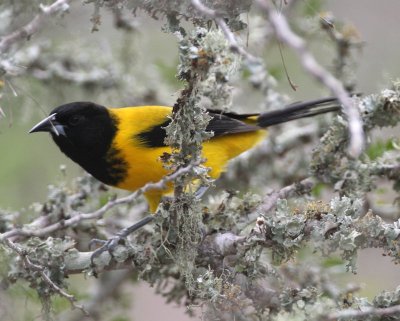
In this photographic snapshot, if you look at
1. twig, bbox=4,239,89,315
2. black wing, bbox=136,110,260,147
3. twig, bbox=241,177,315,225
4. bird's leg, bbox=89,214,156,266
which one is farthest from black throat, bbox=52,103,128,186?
twig, bbox=4,239,89,315

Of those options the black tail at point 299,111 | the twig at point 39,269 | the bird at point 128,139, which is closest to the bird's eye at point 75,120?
the bird at point 128,139

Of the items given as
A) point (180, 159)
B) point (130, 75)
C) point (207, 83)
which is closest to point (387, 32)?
point (130, 75)

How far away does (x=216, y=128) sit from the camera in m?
4.01

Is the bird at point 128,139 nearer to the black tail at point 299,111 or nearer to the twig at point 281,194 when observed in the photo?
the black tail at point 299,111

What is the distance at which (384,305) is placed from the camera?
2.54 metres

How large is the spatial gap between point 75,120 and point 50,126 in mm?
217

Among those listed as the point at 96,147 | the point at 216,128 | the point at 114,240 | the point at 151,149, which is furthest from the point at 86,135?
the point at 114,240

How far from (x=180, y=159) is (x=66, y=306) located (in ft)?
3.92

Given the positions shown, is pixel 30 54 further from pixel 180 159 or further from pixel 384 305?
pixel 384 305

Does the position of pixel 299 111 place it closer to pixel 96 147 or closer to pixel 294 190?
pixel 294 190

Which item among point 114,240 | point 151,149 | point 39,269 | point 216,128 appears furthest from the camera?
point 216,128

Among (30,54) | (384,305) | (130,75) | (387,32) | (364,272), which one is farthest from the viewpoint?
(364,272)

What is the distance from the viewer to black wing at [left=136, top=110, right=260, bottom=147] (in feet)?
12.6

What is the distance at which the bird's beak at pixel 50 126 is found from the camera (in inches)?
139
